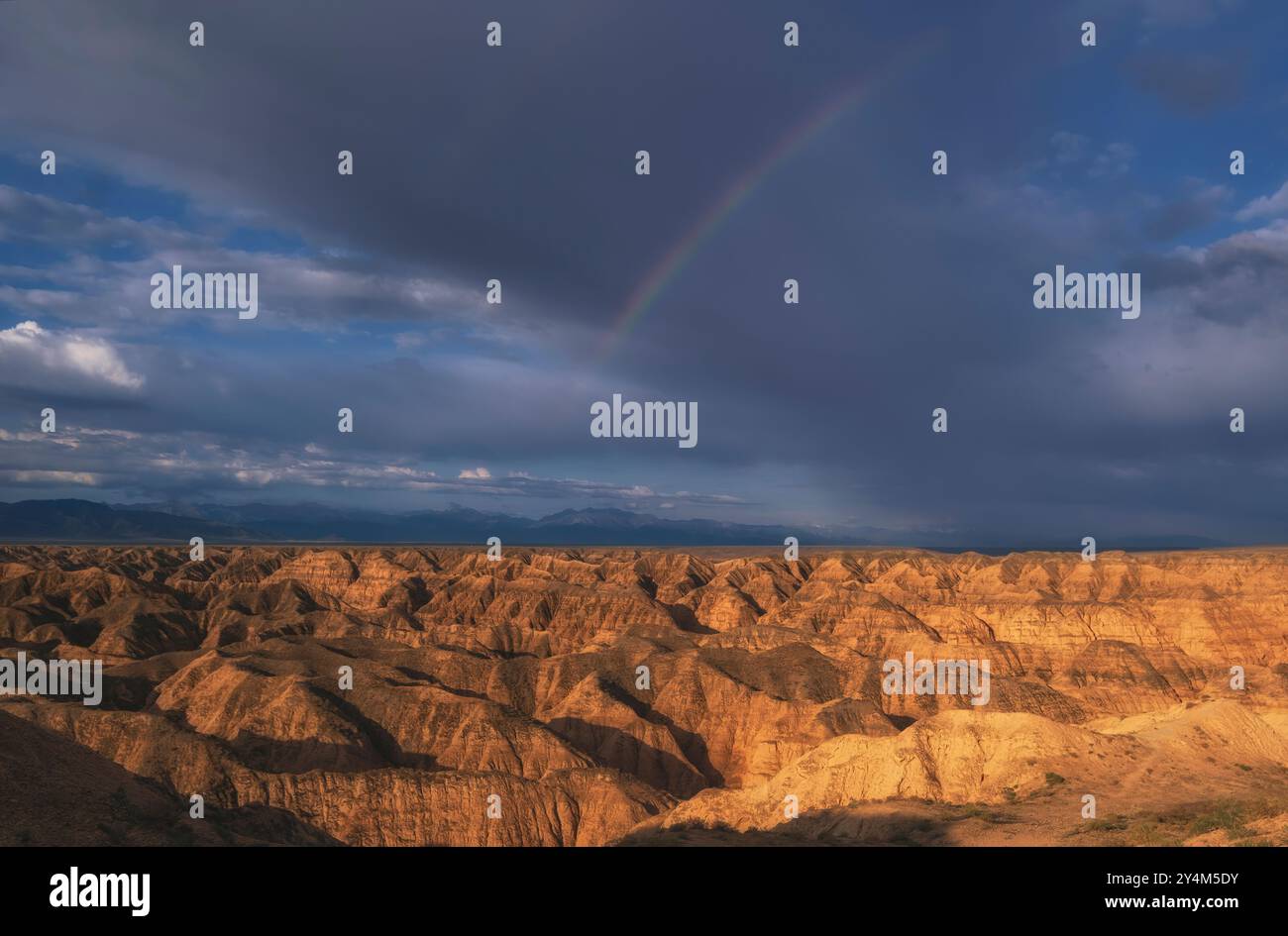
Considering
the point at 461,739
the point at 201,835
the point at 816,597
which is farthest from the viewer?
the point at 816,597

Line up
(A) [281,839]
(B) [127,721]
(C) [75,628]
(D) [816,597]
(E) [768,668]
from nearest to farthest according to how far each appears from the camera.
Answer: (A) [281,839]
(B) [127,721]
(E) [768,668]
(C) [75,628]
(D) [816,597]

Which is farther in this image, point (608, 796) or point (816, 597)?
point (816, 597)

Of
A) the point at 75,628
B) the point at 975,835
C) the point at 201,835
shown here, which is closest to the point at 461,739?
the point at 201,835

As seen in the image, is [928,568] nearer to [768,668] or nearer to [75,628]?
[768,668]

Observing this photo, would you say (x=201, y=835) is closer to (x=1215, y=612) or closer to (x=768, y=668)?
(x=768, y=668)
